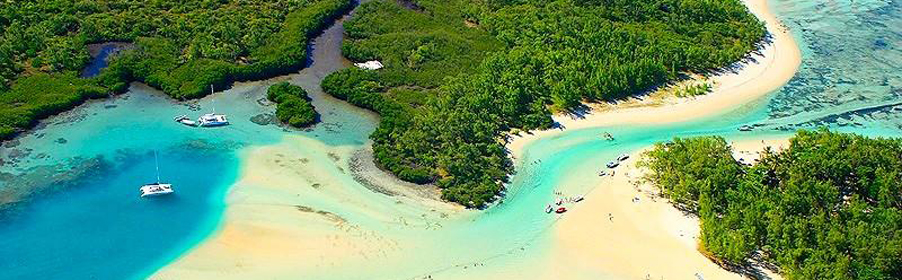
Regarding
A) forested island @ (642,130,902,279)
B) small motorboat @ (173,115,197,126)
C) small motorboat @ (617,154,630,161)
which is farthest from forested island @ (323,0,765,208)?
forested island @ (642,130,902,279)

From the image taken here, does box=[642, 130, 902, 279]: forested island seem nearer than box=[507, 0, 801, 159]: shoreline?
Yes

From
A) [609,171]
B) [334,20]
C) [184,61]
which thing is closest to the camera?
[609,171]

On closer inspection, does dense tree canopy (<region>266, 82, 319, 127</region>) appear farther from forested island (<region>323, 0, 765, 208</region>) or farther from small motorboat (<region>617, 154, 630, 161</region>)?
small motorboat (<region>617, 154, 630, 161</region>)

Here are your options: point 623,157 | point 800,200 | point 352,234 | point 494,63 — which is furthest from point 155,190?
point 800,200

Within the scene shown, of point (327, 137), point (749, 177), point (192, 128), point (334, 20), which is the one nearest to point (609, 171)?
point (749, 177)

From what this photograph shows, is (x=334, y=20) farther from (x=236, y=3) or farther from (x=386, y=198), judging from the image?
(x=386, y=198)

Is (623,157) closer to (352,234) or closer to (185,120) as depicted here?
(352,234)
